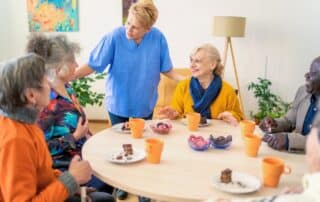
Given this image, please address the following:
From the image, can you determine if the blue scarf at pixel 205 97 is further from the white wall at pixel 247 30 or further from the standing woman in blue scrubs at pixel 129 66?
the white wall at pixel 247 30

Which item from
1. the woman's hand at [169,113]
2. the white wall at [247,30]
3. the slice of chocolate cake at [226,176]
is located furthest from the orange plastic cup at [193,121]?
the white wall at [247,30]

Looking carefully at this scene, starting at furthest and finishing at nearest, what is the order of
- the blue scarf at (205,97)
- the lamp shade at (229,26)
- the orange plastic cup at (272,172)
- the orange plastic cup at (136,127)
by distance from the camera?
the lamp shade at (229,26) → the blue scarf at (205,97) → the orange plastic cup at (136,127) → the orange plastic cup at (272,172)

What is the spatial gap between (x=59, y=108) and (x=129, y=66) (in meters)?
0.82

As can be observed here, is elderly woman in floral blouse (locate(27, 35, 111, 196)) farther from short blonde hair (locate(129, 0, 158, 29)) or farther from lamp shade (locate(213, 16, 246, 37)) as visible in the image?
lamp shade (locate(213, 16, 246, 37))

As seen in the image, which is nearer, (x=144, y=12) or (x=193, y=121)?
(x=193, y=121)

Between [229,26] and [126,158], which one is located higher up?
[229,26]

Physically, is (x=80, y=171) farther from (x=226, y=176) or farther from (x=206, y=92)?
(x=206, y=92)

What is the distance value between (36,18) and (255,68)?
8.79 feet

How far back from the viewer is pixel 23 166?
119 cm

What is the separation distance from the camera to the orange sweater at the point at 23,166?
1.17 m

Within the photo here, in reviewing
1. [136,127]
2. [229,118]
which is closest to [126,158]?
[136,127]

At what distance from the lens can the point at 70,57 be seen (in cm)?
178

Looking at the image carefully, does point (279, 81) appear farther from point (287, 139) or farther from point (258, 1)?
point (287, 139)

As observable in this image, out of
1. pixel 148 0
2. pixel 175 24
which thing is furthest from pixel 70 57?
pixel 175 24
